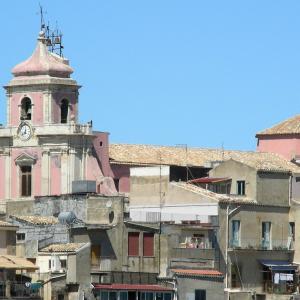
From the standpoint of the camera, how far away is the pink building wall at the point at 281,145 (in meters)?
140

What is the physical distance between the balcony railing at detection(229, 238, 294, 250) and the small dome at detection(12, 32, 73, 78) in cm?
1684

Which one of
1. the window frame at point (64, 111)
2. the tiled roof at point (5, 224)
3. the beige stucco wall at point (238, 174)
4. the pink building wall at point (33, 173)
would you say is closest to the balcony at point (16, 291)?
the tiled roof at point (5, 224)

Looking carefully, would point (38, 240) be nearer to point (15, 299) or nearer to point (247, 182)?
point (15, 299)

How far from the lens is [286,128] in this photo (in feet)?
464

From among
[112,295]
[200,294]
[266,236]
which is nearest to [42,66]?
[266,236]

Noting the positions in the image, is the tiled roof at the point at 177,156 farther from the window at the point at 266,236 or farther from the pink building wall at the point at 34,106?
the window at the point at 266,236

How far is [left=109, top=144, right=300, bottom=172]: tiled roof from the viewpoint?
138 m

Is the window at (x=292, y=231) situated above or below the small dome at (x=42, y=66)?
below

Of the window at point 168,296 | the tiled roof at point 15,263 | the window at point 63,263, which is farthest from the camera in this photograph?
the window at point 168,296

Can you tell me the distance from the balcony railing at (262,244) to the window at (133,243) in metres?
7.16

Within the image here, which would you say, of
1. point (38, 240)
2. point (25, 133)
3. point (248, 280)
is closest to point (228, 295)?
point (248, 280)

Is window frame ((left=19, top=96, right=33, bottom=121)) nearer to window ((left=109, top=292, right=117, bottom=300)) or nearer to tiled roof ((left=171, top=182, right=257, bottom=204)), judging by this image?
tiled roof ((left=171, top=182, right=257, bottom=204))

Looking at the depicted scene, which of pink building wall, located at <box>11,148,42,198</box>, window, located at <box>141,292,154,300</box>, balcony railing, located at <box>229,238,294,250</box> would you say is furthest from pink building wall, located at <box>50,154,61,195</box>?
window, located at <box>141,292,154,300</box>

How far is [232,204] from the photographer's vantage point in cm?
12625
